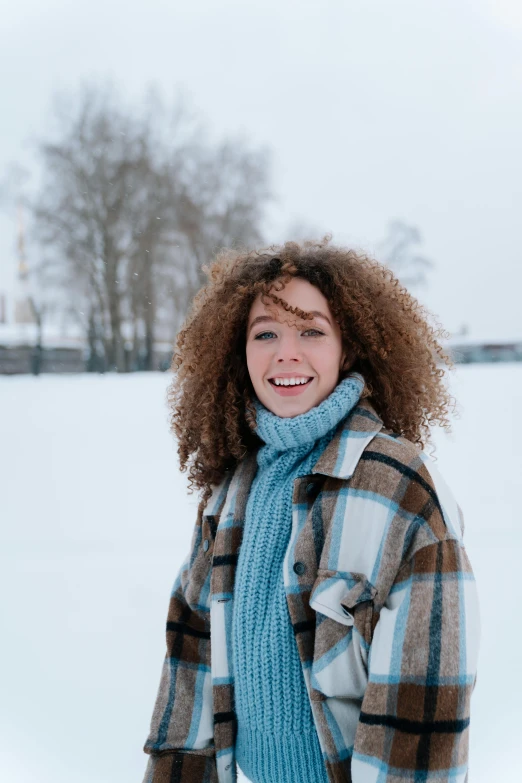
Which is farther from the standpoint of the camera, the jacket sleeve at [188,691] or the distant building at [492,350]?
the distant building at [492,350]

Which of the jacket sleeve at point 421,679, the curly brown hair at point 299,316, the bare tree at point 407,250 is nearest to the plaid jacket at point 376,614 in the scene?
the jacket sleeve at point 421,679

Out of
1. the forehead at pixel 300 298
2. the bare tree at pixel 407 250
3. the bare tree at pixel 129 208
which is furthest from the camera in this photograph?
the bare tree at pixel 129 208

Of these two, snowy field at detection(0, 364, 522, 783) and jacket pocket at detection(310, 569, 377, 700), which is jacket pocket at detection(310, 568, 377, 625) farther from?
snowy field at detection(0, 364, 522, 783)

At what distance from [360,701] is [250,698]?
7.5 inches

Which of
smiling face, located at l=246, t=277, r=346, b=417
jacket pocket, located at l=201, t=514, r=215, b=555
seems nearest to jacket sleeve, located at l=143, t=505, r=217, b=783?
jacket pocket, located at l=201, t=514, r=215, b=555

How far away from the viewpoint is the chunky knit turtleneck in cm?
105

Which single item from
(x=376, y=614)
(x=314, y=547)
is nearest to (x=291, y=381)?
(x=314, y=547)

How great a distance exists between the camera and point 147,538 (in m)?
3.58

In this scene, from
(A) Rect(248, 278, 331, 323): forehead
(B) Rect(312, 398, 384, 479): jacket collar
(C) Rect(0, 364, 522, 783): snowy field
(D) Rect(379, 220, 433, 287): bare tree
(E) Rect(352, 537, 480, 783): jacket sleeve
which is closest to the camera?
(E) Rect(352, 537, 480, 783): jacket sleeve

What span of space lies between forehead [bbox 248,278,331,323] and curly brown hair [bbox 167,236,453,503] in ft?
0.04

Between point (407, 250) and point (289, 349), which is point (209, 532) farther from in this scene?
point (407, 250)

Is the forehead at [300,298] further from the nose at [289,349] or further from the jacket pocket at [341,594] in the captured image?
the jacket pocket at [341,594]

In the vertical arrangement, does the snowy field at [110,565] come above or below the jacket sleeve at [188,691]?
below

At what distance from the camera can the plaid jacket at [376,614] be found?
904 millimetres
